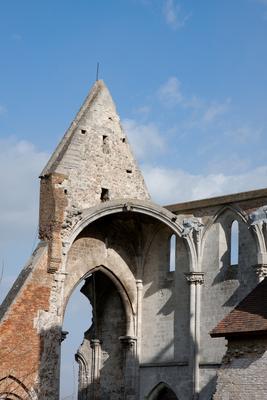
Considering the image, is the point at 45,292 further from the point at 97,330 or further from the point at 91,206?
the point at 97,330

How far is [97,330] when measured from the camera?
27.0 metres

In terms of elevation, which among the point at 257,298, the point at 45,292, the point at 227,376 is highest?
the point at 45,292

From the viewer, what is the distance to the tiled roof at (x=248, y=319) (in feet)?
53.3

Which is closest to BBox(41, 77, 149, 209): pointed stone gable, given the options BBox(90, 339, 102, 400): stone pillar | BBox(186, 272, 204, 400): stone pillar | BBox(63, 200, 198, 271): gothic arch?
BBox(63, 200, 198, 271): gothic arch

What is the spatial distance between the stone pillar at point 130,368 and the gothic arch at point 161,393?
47 centimetres

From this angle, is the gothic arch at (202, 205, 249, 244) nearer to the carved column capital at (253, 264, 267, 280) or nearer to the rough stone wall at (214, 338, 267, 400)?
the carved column capital at (253, 264, 267, 280)

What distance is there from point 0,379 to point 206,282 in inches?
227

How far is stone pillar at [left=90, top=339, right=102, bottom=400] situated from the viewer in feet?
86.8

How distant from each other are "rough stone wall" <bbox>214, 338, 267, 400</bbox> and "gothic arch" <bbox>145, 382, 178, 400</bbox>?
8566 mm

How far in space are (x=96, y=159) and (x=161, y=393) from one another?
633 cm

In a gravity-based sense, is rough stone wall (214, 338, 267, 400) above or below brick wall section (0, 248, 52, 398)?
below

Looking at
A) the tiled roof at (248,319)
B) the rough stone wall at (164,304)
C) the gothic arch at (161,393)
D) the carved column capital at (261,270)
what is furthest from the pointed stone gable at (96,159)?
the tiled roof at (248,319)

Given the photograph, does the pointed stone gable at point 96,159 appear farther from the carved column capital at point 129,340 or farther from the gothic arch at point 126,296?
the carved column capital at point 129,340

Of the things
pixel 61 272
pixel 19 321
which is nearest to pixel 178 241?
pixel 61 272
